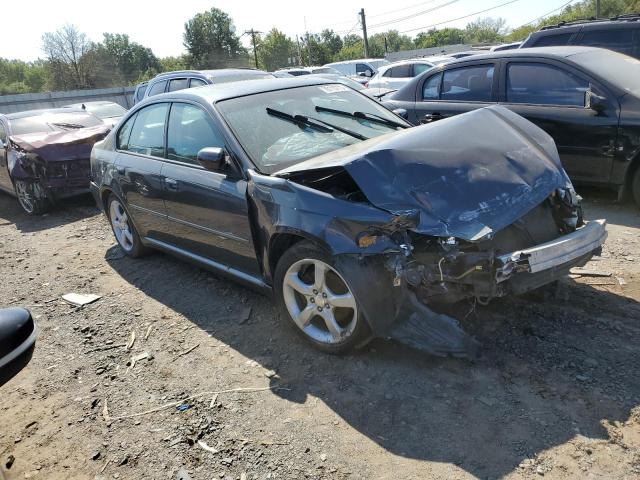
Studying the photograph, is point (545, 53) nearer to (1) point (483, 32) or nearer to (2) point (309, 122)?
(2) point (309, 122)

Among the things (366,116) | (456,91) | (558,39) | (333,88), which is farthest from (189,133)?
(558,39)

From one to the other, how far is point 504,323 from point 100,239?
5.30 m

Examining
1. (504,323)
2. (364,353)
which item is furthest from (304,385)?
(504,323)

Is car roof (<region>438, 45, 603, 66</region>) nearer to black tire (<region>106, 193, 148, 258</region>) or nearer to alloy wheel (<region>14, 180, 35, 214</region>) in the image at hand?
black tire (<region>106, 193, 148, 258</region>)

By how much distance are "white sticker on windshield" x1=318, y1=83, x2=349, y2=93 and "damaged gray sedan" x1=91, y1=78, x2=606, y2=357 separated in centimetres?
8

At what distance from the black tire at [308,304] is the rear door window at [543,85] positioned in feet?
12.9

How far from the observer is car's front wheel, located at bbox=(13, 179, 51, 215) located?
8.18 m

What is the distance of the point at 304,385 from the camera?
123 inches

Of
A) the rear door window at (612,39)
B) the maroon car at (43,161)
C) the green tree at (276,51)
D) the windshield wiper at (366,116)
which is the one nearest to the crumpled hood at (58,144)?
the maroon car at (43,161)

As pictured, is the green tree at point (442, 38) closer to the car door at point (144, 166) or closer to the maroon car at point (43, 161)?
the maroon car at point (43, 161)

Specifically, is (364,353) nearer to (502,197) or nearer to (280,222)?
(280,222)

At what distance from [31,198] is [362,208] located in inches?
285

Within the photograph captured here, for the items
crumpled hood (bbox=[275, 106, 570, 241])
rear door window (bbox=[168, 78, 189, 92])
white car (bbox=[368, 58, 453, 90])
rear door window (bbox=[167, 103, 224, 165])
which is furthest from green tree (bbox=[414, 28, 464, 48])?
crumpled hood (bbox=[275, 106, 570, 241])

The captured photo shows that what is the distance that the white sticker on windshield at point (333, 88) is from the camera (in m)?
4.56
